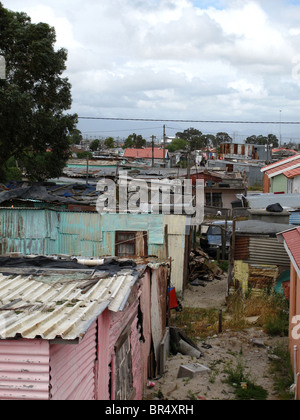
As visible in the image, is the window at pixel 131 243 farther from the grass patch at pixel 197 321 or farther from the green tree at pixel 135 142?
the green tree at pixel 135 142

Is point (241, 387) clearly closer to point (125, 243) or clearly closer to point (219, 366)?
point (219, 366)

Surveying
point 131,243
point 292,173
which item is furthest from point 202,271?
point 292,173

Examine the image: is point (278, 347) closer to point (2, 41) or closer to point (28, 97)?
point (28, 97)

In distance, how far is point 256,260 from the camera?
14992mm

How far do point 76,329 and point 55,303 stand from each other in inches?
45.0

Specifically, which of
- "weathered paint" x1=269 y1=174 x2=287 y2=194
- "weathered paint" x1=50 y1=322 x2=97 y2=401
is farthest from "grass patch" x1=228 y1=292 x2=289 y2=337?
"weathered paint" x1=269 y1=174 x2=287 y2=194

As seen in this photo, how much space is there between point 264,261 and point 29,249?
26.2 ft

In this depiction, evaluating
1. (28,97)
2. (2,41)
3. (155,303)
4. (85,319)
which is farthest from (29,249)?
(85,319)

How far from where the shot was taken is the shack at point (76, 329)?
4.46m

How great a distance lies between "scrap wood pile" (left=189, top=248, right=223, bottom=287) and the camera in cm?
1806

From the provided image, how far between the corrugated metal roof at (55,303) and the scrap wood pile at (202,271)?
1062cm

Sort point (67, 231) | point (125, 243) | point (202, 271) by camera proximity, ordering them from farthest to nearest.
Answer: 1. point (202, 271)
2. point (67, 231)
3. point (125, 243)
